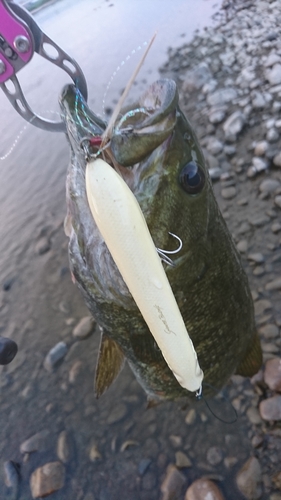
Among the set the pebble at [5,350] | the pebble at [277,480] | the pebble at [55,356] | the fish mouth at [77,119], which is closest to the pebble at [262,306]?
the pebble at [277,480]

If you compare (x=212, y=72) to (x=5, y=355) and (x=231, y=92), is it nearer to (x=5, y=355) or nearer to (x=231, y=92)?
(x=231, y=92)

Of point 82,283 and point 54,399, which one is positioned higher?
point 82,283

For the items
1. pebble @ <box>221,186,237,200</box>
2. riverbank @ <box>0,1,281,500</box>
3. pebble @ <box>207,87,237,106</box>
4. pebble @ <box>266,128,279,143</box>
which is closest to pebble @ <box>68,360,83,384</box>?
riverbank @ <box>0,1,281,500</box>

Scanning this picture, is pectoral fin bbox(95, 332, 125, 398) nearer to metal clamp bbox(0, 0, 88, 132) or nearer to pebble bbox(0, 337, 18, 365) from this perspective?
pebble bbox(0, 337, 18, 365)

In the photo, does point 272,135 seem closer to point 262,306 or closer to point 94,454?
point 262,306

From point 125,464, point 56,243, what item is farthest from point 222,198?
point 125,464

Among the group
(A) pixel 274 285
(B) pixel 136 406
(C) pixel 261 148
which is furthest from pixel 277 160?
(B) pixel 136 406
